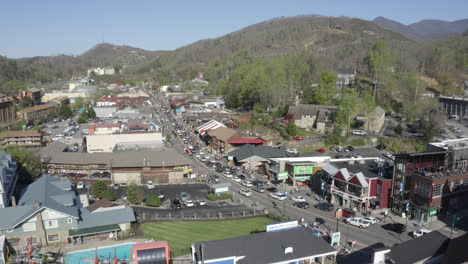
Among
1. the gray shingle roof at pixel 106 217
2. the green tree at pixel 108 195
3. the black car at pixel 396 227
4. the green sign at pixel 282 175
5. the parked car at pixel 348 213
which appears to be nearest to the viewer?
the black car at pixel 396 227

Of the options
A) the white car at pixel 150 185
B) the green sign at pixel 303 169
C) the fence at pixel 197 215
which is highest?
the green sign at pixel 303 169

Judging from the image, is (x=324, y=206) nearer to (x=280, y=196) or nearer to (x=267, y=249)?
(x=280, y=196)

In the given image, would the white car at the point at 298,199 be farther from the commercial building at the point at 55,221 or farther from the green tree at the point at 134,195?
the commercial building at the point at 55,221

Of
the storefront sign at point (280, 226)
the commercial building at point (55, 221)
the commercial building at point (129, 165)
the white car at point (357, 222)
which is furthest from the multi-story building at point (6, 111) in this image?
the white car at point (357, 222)

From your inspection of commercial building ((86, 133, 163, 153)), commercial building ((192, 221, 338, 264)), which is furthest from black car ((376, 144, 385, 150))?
commercial building ((86, 133, 163, 153))

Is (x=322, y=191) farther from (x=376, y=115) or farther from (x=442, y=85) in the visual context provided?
(x=442, y=85)

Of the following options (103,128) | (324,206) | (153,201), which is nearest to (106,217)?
(153,201)
